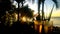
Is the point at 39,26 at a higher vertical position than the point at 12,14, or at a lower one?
lower

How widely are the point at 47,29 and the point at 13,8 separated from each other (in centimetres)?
496

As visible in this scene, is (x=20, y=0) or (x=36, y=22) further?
(x=36, y=22)

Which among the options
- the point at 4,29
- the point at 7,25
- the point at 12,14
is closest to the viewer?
the point at 4,29

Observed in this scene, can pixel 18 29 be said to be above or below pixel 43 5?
below

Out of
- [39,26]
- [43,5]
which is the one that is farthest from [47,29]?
[43,5]

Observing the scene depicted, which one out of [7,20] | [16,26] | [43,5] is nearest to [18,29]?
[16,26]

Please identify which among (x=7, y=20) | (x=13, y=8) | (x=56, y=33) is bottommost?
(x=56, y=33)

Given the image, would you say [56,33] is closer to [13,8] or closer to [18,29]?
[18,29]

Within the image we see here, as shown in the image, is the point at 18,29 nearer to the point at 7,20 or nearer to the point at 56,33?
the point at 7,20

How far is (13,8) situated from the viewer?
21328mm

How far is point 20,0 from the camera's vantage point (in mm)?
20109

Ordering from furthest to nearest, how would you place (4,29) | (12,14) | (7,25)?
(12,14) → (7,25) → (4,29)

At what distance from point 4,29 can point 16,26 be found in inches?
59.9

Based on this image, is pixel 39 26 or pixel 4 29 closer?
pixel 4 29
